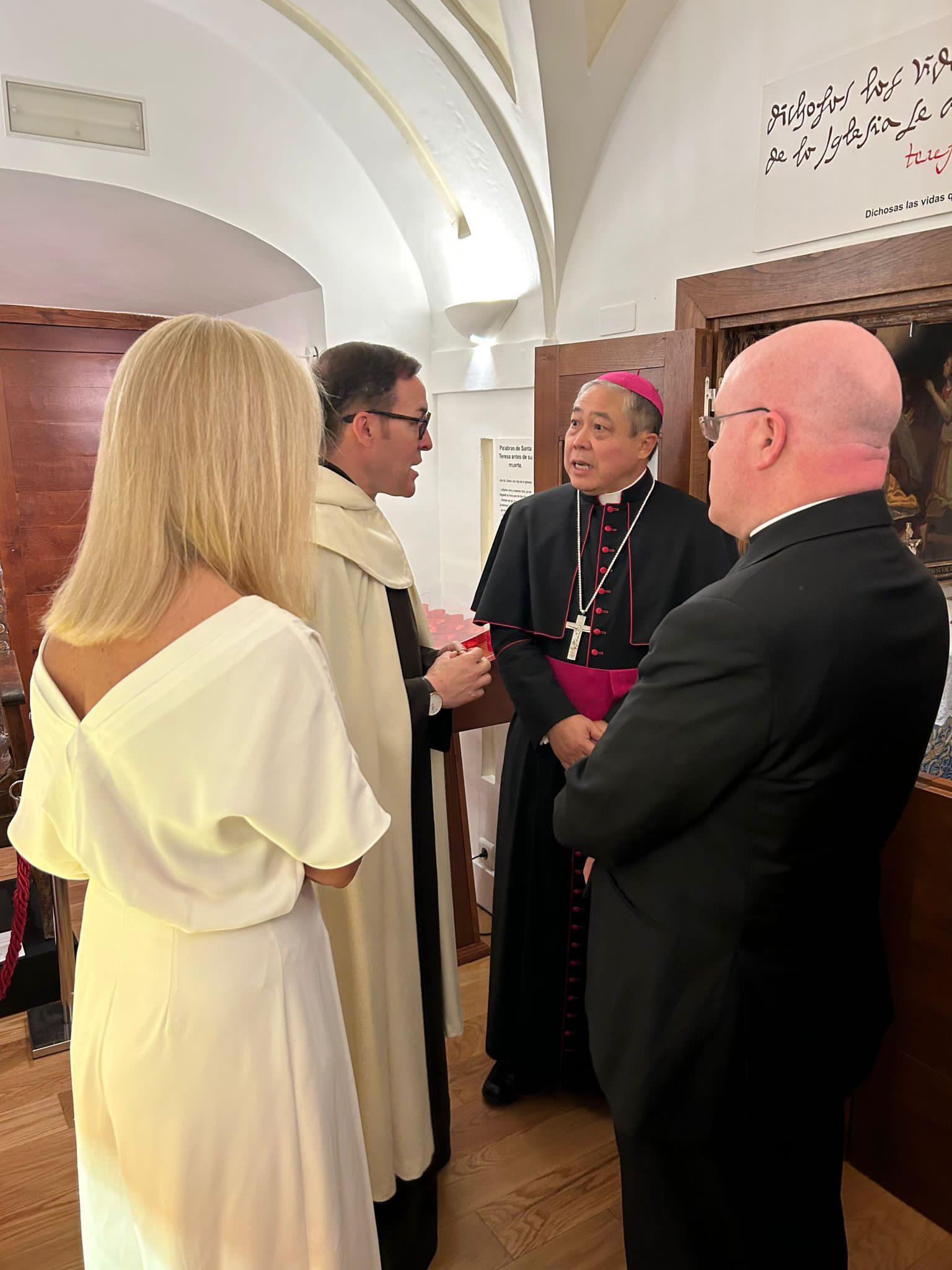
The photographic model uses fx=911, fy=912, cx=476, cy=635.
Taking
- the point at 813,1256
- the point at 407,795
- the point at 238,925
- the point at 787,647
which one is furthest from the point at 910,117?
the point at 813,1256

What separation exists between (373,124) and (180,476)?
3256 mm

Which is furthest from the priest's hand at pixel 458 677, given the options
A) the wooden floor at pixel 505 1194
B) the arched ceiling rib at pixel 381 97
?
the arched ceiling rib at pixel 381 97

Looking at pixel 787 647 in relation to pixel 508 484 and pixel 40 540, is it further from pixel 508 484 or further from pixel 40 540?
pixel 40 540

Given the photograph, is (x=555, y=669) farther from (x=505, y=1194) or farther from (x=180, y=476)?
(x=180, y=476)

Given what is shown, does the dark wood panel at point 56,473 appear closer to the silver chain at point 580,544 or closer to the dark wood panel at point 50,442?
the dark wood panel at point 50,442

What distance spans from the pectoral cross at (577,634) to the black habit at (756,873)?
89cm

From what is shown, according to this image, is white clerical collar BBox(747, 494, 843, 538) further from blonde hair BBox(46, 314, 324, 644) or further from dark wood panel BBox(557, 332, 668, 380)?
dark wood panel BBox(557, 332, 668, 380)

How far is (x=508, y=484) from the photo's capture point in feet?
13.0

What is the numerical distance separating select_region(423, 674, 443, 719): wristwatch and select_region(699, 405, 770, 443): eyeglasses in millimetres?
837

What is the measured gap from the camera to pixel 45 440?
553 centimetres

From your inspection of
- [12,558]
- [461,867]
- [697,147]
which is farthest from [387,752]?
[12,558]

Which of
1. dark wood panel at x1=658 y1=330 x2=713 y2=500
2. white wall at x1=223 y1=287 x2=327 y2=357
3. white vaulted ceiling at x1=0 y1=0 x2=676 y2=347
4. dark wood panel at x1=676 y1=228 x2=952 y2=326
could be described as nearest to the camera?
dark wood panel at x1=676 y1=228 x2=952 y2=326

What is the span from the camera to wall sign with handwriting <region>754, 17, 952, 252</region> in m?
2.12

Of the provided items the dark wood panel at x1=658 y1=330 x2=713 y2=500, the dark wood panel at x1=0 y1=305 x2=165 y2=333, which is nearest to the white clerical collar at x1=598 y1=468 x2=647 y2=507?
the dark wood panel at x1=658 y1=330 x2=713 y2=500
